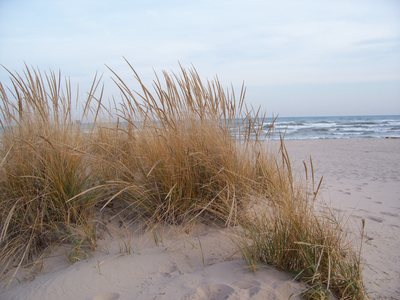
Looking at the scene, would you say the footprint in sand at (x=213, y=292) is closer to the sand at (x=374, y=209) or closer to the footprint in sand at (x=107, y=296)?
the footprint in sand at (x=107, y=296)

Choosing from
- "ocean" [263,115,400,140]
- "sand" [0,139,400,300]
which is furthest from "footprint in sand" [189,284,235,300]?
"ocean" [263,115,400,140]

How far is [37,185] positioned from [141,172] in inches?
28.7

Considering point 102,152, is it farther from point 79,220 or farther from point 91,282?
point 91,282

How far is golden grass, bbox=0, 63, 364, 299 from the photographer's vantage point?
7.49 feet

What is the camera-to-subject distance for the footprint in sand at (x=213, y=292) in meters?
1.78

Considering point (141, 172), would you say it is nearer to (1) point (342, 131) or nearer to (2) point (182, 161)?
(2) point (182, 161)

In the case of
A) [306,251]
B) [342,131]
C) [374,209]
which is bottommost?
[342,131]

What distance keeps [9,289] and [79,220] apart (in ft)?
1.87

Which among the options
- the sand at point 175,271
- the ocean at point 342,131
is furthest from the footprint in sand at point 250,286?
the ocean at point 342,131

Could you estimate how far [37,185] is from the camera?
2441 millimetres

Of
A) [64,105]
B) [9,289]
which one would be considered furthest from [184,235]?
[64,105]

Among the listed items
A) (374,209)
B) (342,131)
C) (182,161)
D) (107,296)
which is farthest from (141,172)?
(342,131)

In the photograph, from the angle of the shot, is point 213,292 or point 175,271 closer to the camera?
point 213,292

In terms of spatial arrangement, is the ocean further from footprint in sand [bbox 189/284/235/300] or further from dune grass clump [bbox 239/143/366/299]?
footprint in sand [bbox 189/284/235/300]
